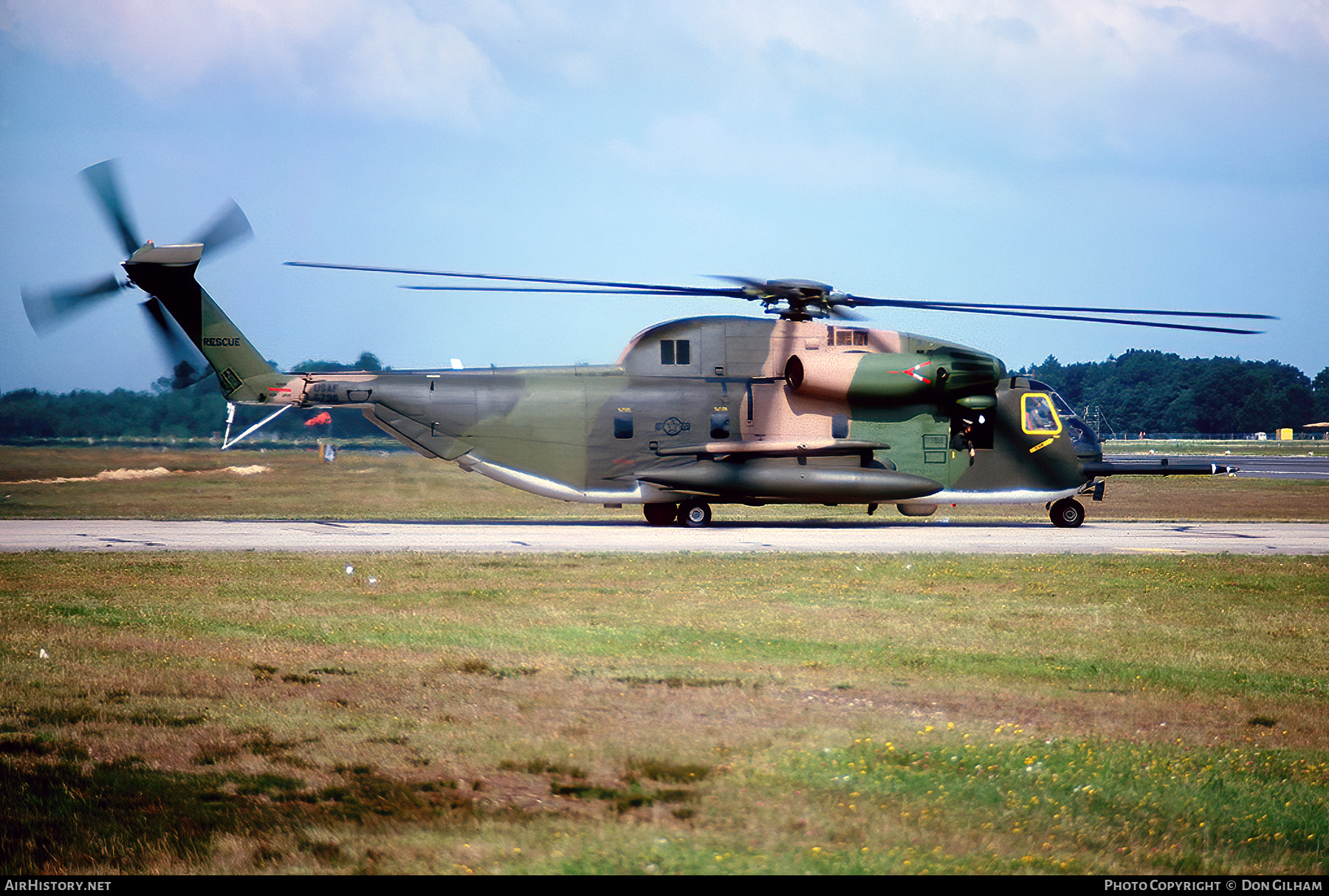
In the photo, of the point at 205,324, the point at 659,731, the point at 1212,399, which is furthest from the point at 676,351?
the point at 1212,399

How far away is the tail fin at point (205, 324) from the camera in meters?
23.0

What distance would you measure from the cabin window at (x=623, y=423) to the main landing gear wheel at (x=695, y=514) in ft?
7.82

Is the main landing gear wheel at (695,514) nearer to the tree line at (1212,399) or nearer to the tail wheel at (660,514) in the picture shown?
the tail wheel at (660,514)

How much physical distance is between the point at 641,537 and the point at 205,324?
1137 cm

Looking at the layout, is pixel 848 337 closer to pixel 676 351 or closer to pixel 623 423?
pixel 676 351

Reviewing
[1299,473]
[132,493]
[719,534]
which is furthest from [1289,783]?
[1299,473]

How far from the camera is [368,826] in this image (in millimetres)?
5926

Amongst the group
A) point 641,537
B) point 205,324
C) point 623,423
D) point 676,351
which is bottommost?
→ point 641,537

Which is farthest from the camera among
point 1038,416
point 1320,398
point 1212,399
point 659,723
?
point 1320,398

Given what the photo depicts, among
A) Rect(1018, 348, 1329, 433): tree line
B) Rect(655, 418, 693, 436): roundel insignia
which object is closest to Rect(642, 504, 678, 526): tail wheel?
Rect(655, 418, 693, 436): roundel insignia

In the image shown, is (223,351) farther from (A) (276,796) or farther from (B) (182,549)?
(A) (276,796)

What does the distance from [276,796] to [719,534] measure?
17.1 metres

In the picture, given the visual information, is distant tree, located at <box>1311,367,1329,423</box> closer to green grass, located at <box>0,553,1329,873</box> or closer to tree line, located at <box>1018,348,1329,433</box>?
tree line, located at <box>1018,348,1329,433</box>

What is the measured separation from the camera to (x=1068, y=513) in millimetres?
26641
